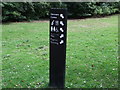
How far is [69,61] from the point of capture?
6.32m

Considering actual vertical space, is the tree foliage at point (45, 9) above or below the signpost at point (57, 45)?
above

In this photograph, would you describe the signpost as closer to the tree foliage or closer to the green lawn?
the green lawn

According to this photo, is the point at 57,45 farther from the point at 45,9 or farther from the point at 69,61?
the point at 45,9

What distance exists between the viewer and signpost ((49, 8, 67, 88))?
4.19 meters

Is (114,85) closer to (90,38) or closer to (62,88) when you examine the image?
(62,88)

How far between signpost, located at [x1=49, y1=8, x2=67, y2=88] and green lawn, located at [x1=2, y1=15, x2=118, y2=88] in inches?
12.7

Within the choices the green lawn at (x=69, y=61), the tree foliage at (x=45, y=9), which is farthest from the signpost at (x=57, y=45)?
the tree foliage at (x=45, y=9)

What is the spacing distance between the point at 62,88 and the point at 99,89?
758 mm

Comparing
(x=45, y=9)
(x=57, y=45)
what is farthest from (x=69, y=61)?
(x=45, y=9)

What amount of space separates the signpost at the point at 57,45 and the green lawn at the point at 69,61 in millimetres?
323

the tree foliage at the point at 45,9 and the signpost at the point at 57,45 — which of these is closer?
the signpost at the point at 57,45

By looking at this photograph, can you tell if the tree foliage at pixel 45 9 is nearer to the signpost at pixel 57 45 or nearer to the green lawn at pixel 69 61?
the green lawn at pixel 69 61

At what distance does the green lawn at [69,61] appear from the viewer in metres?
4.85

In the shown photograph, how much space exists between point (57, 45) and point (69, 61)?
6.97ft
